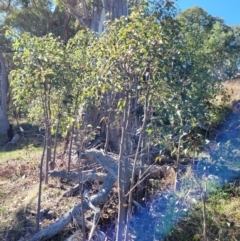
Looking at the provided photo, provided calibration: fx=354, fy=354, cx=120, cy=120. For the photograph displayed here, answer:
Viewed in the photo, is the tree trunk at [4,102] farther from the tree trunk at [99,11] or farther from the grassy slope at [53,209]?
the grassy slope at [53,209]

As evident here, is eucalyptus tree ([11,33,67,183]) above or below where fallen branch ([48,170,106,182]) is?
above

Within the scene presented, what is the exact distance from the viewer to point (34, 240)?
383 cm

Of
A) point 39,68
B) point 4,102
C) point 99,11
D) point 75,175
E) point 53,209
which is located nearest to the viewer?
point 39,68

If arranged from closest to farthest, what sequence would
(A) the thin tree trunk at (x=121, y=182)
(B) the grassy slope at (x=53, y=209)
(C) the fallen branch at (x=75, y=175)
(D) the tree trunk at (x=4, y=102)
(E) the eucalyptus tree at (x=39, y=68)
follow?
(A) the thin tree trunk at (x=121, y=182) < (E) the eucalyptus tree at (x=39, y=68) < (B) the grassy slope at (x=53, y=209) < (C) the fallen branch at (x=75, y=175) < (D) the tree trunk at (x=4, y=102)

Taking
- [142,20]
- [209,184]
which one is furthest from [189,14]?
[142,20]

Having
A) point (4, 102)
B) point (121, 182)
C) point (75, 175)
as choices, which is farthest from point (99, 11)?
point (4, 102)

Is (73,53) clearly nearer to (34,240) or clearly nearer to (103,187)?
(103,187)

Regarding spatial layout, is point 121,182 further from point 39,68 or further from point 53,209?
point 53,209

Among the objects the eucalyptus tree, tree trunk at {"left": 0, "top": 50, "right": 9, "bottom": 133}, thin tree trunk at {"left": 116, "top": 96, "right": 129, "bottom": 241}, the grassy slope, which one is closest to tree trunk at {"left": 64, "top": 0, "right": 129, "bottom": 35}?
the grassy slope

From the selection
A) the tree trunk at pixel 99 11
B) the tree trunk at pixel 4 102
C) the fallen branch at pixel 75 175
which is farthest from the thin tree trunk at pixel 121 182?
the tree trunk at pixel 4 102

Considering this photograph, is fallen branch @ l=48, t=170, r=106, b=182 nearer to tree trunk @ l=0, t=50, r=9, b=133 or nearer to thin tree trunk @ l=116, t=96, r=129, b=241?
thin tree trunk @ l=116, t=96, r=129, b=241

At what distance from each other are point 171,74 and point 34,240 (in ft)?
7.96

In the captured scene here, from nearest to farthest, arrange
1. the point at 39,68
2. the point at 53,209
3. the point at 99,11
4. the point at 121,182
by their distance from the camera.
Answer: the point at 121,182, the point at 39,68, the point at 53,209, the point at 99,11

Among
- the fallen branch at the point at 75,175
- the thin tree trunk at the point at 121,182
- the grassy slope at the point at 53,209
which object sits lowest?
the grassy slope at the point at 53,209
